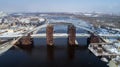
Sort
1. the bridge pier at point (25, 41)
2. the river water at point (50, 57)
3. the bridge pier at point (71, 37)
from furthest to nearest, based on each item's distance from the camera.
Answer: the bridge pier at point (25, 41), the bridge pier at point (71, 37), the river water at point (50, 57)

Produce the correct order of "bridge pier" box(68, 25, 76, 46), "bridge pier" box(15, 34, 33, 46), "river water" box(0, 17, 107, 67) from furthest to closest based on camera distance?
"bridge pier" box(15, 34, 33, 46), "bridge pier" box(68, 25, 76, 46), "river water" box(0, 17, 107, 67)

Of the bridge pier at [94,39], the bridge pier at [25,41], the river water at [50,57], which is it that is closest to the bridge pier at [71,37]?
the river water at [50,57]

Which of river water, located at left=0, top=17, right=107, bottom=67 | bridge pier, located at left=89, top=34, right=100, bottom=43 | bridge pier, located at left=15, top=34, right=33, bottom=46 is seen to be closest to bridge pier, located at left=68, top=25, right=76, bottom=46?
river water, located at left=0, top=17, right=107, bottom=67

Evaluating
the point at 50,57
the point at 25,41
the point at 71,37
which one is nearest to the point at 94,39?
the point at 71,37

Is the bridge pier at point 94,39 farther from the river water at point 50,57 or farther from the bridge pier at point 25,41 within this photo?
the bridge pier at point 25,41

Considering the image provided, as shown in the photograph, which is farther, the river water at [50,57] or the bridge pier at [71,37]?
the bridge pier at [71,37]

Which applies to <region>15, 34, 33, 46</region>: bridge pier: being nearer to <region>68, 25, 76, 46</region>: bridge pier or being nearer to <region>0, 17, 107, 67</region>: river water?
<region>0, 17, 107, 67</region>: river water

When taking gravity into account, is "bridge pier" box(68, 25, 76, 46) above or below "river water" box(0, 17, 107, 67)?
above

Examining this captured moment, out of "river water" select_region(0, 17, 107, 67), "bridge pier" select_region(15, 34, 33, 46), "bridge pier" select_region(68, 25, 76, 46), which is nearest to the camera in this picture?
"river water" select_region(0, 17, 107, 67)
